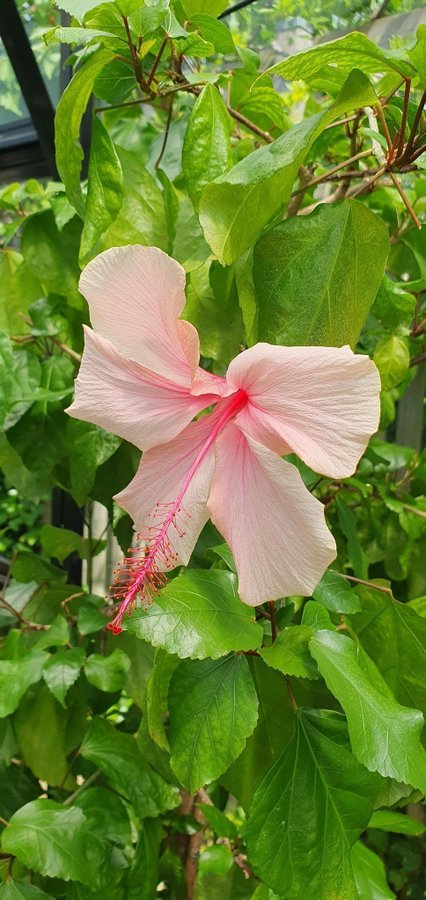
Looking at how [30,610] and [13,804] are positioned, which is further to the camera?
[30,610]

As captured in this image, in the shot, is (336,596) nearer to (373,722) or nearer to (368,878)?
(373,722)

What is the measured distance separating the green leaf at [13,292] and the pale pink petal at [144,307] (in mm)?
547

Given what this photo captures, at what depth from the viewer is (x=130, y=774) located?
2.50ft

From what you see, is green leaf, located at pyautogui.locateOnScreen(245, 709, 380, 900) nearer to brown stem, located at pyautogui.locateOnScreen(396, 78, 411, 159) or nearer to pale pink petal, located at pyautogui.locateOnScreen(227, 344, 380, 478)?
pale pink petal, located at pyautogui.locateOnScreen(227, 344, 380, 478)

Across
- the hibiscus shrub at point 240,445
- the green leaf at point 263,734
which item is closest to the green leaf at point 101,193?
the hibiscus shrub at point 240,445

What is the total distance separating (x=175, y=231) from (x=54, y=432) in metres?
0.35

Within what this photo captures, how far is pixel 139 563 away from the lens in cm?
42

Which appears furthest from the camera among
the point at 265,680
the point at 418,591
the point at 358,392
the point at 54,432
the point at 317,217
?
the point at 418,591

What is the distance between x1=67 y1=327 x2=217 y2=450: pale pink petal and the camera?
43 centimetres

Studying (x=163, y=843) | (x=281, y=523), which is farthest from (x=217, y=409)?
(x=163, y=843)

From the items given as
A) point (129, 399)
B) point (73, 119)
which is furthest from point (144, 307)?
point (73, 119)

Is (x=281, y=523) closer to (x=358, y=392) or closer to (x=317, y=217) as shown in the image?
(x=358, y=392)

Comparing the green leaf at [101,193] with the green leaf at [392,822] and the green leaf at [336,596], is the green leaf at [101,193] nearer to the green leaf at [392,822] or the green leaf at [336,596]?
the green leaf at [336,596]

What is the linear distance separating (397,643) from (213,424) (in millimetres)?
284
